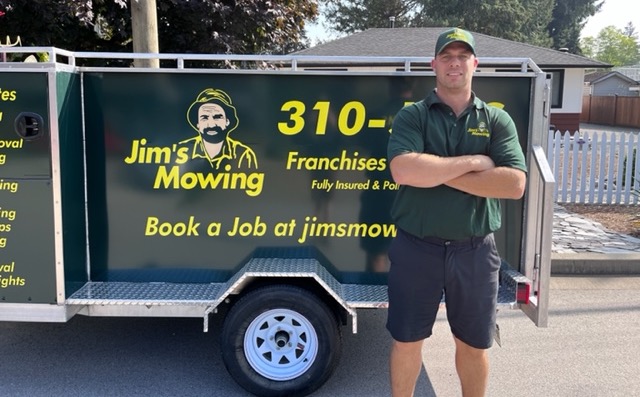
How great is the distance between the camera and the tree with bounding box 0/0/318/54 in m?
7.70

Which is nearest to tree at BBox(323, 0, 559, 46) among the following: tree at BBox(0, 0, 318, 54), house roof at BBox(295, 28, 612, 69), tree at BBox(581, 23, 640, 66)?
house roof at BBox(295, 28, 612, 69)

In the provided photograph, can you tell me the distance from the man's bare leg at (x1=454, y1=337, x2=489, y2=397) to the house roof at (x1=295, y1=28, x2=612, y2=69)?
14.5 meters

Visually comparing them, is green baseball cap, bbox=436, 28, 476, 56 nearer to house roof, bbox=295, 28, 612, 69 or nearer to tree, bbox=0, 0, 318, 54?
tree, bbox=0, 0, 318, 54

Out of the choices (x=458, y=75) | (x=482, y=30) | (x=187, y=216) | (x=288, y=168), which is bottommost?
(x=187, y=216)

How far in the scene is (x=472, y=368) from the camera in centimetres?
321

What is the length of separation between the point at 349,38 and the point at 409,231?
17.2 m

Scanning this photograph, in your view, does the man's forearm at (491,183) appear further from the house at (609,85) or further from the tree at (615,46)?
the tree at (615,46)

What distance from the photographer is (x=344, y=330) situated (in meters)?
4.89

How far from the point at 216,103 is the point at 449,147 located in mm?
1580

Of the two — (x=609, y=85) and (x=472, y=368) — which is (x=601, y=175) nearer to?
Answer: (x=472, y=368)

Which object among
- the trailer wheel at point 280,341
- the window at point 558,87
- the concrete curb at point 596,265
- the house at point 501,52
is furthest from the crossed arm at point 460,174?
the window at point 558,87

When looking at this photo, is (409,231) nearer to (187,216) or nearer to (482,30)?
(187,216)

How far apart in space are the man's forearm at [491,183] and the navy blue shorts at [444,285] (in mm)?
272

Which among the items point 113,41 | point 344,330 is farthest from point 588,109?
point 344,330
